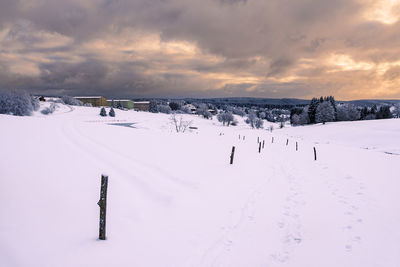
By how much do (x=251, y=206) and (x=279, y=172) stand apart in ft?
23.2

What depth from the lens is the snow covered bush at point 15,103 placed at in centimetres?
6200

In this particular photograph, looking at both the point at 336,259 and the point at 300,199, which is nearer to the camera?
the point at 336,259

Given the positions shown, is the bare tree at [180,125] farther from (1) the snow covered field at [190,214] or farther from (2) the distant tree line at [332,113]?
(2) the distant tree line at [332,113]

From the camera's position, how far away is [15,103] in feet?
210

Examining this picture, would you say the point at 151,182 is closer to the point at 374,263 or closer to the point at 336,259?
the point at 336,259

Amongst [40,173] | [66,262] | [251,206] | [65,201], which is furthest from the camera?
[40,173]

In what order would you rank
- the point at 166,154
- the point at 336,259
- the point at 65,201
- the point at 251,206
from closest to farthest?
1. the point at 336,259
2. the point at 65,201
3. the point at 251,206
4. the point at 166,154

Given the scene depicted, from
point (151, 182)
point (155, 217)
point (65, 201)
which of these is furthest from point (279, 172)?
point (65, 201)

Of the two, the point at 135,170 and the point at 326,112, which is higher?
the point at 326,112

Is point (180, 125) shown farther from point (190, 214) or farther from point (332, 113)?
point (332, 113)

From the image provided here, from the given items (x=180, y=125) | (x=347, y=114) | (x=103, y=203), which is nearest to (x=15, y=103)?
(x=180, y=125)

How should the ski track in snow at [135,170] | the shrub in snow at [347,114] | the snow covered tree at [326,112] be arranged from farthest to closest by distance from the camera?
the shrub in snow at [347,114] → the snow covered tree at [326,112] → the ski track in snow at [135,170]

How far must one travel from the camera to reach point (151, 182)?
11.9 meters

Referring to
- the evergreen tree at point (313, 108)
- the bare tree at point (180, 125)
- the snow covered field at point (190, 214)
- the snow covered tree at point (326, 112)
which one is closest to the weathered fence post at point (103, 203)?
the snow covered field at point (190, 214)
